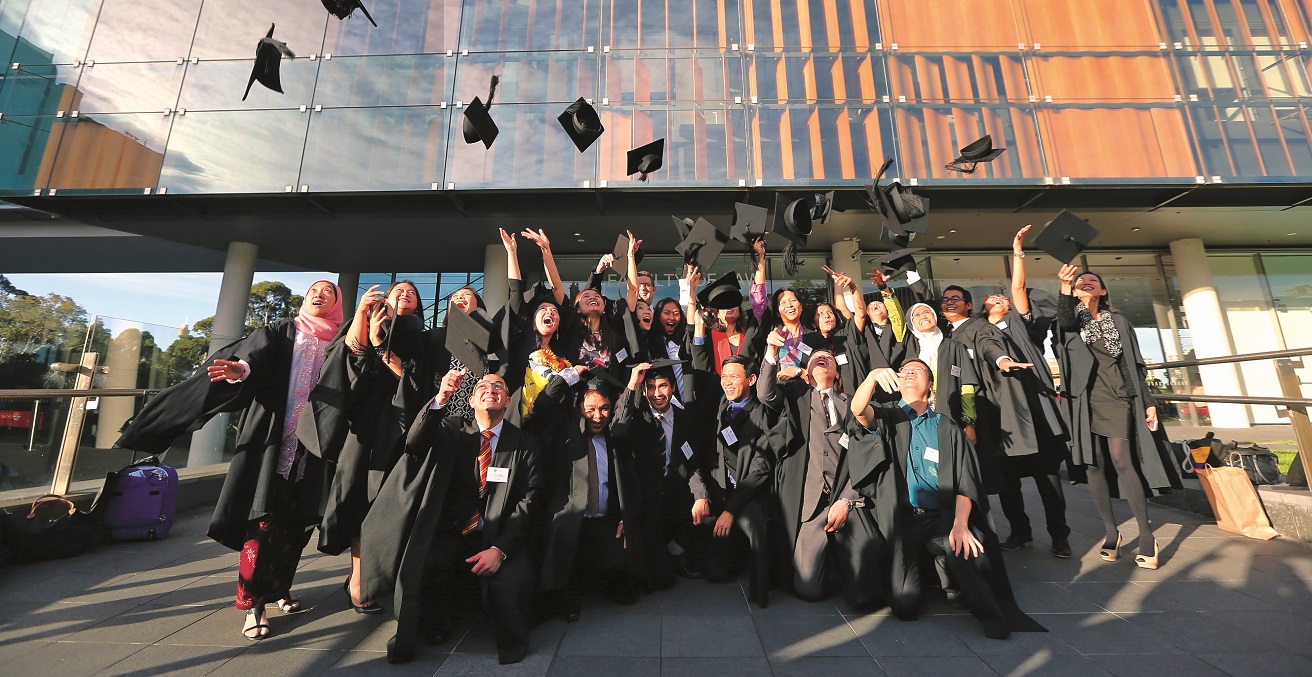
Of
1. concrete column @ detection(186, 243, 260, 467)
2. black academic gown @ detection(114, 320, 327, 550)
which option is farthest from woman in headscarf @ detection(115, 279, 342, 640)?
concrete column @ detection(186, 243, 260, 467)

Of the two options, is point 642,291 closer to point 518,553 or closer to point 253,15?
point 518,553

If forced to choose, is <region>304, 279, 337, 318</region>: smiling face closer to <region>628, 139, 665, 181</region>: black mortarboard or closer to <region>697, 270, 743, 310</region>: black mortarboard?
<region>697, 270, 743, 310</region>: black mortarboard

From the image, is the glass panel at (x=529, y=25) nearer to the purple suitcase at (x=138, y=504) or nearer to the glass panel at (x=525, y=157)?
the glass panel at (x=525, y=157)

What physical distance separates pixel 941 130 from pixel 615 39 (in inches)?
302

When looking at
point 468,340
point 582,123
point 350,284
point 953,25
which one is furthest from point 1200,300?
point 350,284

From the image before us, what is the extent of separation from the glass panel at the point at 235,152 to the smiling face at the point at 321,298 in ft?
29.7

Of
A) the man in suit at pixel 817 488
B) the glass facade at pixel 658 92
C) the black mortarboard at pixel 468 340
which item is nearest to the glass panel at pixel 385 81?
the glass facade at pixel 658 92

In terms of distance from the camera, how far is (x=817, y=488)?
3486 mm

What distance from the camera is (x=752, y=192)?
1034cm

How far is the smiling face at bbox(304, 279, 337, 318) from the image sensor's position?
335 cm

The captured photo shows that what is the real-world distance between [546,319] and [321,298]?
1567mm

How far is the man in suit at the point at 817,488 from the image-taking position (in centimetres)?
322

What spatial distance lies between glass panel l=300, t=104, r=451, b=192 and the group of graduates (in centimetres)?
759

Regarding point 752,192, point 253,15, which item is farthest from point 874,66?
point 253,15
